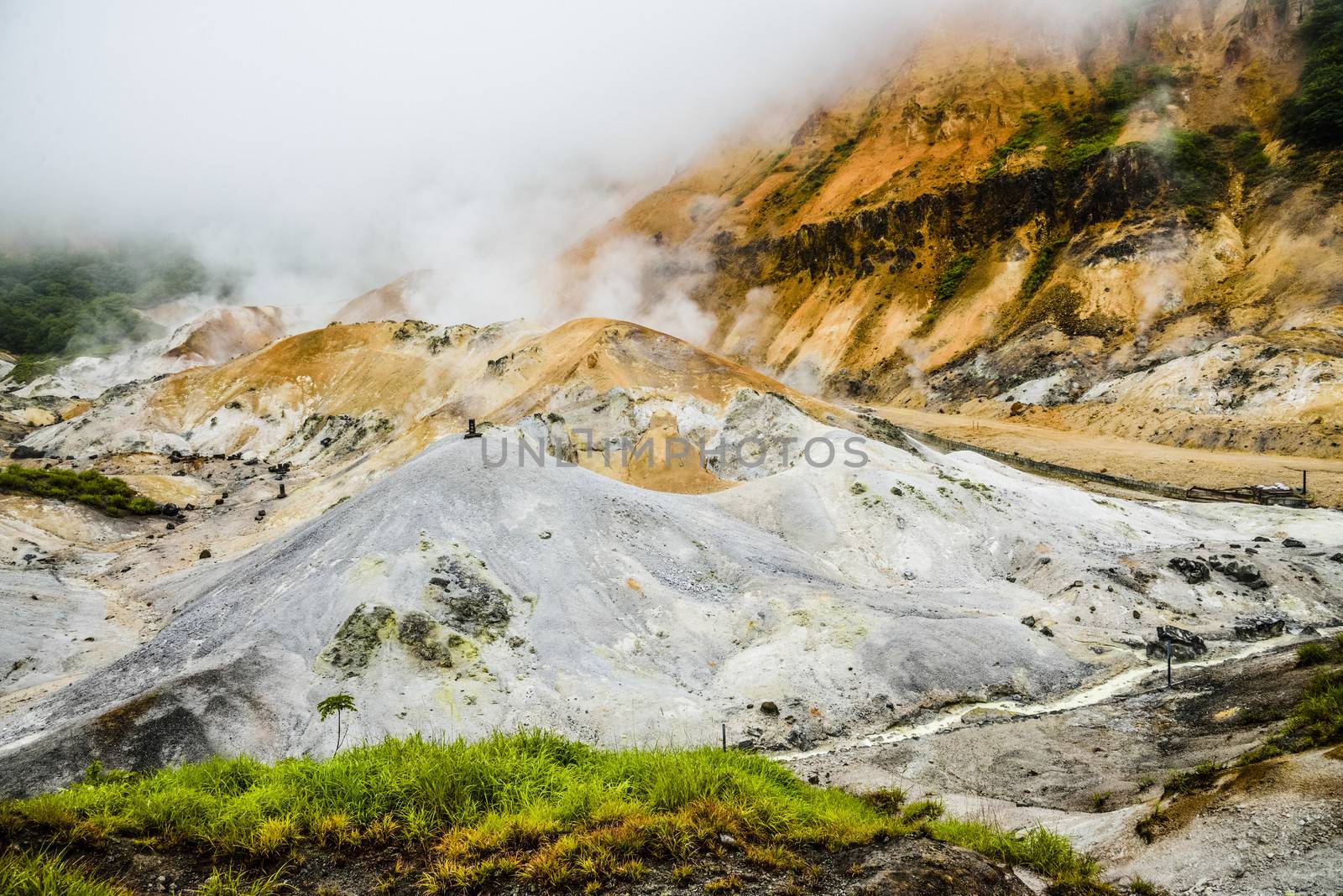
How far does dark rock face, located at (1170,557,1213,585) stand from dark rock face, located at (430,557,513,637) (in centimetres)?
2432

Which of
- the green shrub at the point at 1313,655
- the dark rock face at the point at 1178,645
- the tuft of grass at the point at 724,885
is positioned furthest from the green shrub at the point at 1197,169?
the tuft of grass at the point at 724,885

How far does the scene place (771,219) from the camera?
356ft

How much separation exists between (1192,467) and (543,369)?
46.9m

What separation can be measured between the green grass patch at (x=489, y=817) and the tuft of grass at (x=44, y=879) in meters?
0.59

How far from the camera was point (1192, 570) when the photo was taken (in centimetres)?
2611

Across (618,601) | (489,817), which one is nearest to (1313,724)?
(489,817)

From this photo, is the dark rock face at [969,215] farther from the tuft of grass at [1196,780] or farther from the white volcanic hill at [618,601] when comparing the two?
the tuft of grass at [1196,780]

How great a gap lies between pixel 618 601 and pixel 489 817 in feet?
54.9

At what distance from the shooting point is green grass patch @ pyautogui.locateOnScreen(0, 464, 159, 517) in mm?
41688

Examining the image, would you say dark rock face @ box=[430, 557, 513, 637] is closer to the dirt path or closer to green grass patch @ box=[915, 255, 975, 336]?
the dirt path

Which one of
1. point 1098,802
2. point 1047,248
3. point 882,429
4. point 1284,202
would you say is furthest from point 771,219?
point 1098,802

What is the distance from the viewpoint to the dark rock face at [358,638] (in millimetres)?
18500

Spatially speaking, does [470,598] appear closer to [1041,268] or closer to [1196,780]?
[1196,780]

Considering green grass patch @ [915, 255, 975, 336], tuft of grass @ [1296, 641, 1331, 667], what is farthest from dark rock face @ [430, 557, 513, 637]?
green grass patch @ [915, 255, 975, 336]
